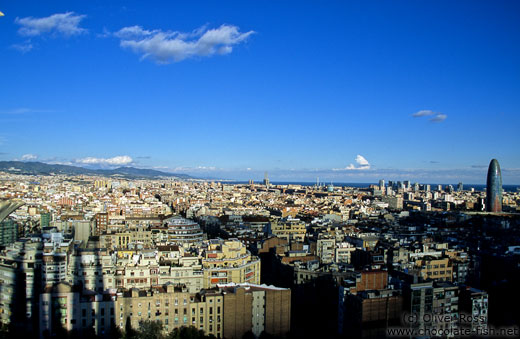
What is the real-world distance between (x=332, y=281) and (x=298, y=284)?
7.10 feet

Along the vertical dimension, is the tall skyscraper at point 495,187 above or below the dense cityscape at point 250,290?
above

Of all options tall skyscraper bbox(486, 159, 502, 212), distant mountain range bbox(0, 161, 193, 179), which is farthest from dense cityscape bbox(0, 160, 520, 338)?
distant mountain range bbox(0, 161, 193, 179)

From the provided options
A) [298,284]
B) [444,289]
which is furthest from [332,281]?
[444,289]

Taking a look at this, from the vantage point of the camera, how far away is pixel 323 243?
89.4ft

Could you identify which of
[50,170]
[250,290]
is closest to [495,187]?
[250,290]

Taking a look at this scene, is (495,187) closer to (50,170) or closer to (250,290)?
(250,290)

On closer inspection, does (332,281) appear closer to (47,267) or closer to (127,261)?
(127,261)

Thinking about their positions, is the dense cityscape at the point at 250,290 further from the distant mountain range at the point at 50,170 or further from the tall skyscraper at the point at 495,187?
the distant mountain range at the point at 50,170

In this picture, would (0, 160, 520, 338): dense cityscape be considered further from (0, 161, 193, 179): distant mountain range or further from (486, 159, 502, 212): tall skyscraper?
(0, 161, 193, 179): distant mountain range

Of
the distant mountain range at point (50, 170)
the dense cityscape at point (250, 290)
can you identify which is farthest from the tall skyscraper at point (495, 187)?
the distant mountain range at point (50, 170)

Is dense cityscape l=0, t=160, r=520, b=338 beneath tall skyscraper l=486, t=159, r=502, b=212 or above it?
beneath

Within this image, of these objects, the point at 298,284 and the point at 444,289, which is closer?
the point at 444,289

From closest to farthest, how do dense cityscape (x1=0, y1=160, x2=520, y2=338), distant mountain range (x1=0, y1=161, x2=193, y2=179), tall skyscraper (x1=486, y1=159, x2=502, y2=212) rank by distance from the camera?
dense cityscape (x1=0, y1=160, x2=520, y2=338) < tall skyscraper (x1=486, y1=159, x2=502, y2=212) < distant mountain range (x1=0, y1=161, x2=193, y2=179)

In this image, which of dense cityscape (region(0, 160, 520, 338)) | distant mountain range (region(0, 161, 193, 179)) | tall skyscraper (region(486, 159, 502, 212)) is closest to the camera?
dense cityscape (region(0, 160, 520, 338))
